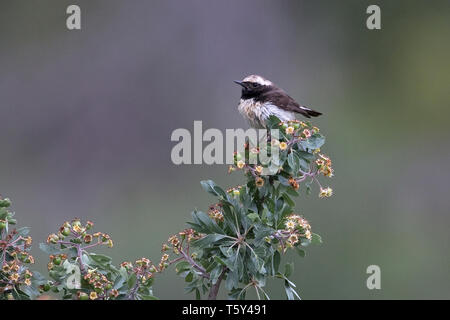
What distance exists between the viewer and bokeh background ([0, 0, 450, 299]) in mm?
8516

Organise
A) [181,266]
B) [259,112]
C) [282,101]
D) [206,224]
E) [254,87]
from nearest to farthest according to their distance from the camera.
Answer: [206,224], [181,266], [259,112], [282,101], [254,87]

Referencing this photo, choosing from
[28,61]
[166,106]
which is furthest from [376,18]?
[28,61]

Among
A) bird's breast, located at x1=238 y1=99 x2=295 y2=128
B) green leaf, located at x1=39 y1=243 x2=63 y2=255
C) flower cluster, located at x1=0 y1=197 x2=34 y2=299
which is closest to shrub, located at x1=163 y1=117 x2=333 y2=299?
green leaf, located at x1=39 y1=243 x2=63 y2=255

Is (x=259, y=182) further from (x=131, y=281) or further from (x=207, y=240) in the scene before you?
(x=131, y=281)

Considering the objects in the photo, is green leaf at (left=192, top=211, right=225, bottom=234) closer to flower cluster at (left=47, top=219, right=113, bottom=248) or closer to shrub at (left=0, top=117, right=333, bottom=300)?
shrub at (left=0, top=117, right=333, bottom=300)

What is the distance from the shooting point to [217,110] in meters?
9.36

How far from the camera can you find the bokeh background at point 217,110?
335 inches

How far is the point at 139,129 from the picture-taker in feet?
31.4

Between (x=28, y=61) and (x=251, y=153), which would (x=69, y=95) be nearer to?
(x=28, y=61)

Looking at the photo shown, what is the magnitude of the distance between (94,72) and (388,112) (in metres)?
3.90

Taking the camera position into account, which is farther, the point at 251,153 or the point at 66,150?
the point at 66,150

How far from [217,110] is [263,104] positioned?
13.8 feet

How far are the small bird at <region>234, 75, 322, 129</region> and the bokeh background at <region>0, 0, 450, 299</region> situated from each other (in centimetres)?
276

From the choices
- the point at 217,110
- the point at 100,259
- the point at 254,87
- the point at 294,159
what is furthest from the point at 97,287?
the point at 217,110
